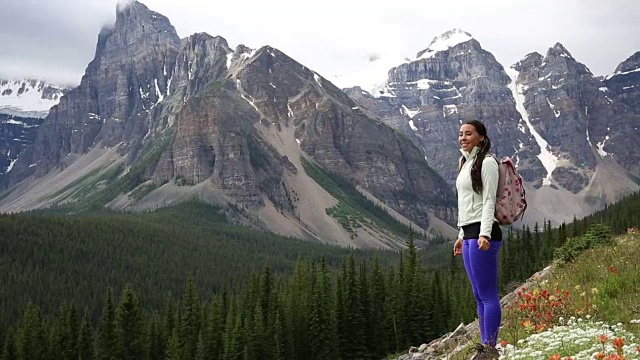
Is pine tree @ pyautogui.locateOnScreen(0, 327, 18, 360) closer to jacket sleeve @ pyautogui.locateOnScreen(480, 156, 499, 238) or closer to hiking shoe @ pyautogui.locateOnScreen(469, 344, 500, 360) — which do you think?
hiking shoe @ pyautogui.locateOnScreen(469, 344, 500, 360)

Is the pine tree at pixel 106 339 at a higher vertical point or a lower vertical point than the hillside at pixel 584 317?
lower

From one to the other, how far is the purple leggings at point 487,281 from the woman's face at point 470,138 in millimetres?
1560

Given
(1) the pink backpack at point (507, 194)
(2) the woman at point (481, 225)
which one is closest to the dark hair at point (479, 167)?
(2) the woman at point (481, 225)

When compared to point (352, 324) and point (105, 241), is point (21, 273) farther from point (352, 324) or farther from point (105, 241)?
point (352, 324)

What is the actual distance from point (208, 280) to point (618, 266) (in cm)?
15725

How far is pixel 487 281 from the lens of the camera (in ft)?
31.2

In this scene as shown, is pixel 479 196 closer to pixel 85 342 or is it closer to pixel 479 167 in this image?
pixel 479 167

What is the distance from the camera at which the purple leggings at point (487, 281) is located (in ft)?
30.8

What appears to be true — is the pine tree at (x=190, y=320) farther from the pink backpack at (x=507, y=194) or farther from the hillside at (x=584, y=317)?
the pink backpack at (x=507, y=194)

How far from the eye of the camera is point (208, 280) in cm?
16388

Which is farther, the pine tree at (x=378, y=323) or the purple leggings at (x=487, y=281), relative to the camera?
the pine tree at (x=378, y=323)

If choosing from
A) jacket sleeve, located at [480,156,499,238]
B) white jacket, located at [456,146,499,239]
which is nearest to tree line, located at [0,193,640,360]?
white jacket, located at [456,146,499,239]

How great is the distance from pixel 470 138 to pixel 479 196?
1003mm

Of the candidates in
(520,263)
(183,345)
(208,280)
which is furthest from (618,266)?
(208,280)
